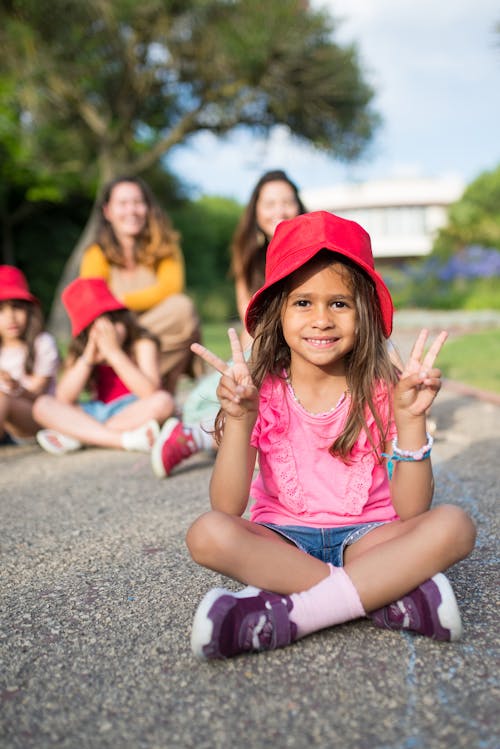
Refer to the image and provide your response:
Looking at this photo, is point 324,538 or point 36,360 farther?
point 36,360

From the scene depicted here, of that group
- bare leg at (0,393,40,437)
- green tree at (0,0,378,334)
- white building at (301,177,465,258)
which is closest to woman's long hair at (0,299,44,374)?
bare leg at (0,393,40,437)

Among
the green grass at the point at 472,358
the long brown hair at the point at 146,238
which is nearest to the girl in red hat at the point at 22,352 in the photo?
the long brown hair at the point at 146,238

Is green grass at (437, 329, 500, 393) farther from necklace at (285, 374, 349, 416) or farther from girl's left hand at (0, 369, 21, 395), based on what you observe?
necklace at (285, 374, 349, 416)

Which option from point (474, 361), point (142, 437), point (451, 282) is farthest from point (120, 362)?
point (451, 282)

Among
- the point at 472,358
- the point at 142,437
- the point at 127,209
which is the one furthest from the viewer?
the point at 472,358

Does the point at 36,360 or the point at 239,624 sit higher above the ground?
the point at 36,360

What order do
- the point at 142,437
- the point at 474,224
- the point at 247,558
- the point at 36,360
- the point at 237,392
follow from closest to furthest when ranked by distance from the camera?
the point at 247,558
the point at 237,392
the point at 142,437
the point at 36,360
the point at 474,224

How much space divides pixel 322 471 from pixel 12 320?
2.60 metres

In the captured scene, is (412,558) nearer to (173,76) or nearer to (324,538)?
(324,538)

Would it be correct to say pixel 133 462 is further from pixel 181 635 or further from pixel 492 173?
pixel 492 173

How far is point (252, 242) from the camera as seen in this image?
3805 mm

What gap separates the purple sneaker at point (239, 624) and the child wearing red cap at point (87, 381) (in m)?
2.16

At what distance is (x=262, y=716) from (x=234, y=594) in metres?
0.30

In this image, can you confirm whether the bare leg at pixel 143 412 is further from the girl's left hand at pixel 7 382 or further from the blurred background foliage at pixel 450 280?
the blurred background foliage at pixel 450 280
